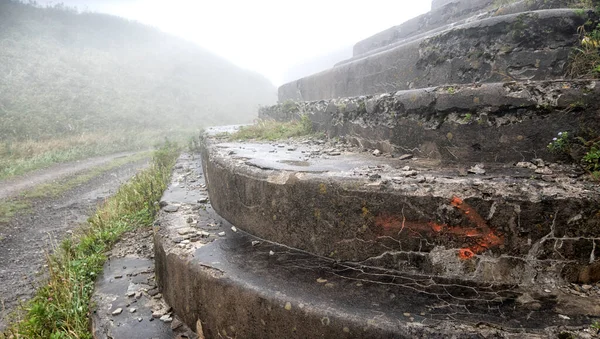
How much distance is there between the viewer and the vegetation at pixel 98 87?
47.2ft

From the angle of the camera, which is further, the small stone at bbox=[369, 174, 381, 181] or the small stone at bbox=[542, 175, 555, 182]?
the small stone at bbox=[369, 174, 381, 181]

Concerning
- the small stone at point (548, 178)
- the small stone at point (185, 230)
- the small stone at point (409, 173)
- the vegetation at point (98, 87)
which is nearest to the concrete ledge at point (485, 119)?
the small stone at point (548, 178)

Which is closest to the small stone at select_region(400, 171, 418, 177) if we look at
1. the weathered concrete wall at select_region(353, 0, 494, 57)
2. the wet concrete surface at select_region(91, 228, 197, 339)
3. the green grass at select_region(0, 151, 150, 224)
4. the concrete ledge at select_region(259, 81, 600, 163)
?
the concrete ledge at select_region(259, 81, 600, 163)

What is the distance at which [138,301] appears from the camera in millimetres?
2578

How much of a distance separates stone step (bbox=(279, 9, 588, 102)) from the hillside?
603 inches

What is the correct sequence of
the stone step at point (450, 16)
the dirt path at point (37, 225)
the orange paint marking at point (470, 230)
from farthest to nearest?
the dirt path at point (37, 225) < the stone step at point (450, 16) < the orange paint marking at point (470, 230)

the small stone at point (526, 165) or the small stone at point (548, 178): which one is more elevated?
the small stone at point (526, 165)

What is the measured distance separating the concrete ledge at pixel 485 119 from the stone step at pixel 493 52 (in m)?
0.64

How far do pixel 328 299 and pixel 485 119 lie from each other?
156cm

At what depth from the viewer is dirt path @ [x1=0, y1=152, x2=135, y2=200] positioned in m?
8.17

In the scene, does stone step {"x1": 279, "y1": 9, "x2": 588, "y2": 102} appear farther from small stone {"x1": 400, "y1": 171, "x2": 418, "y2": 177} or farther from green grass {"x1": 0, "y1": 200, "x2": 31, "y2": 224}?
green grass {"x1": 0, "y1": 200, "x2": 31, "y2": 224}

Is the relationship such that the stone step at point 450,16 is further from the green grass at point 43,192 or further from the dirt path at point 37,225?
the green grass at point 43,192

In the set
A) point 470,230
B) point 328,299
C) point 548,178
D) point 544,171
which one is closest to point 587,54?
point 544,171

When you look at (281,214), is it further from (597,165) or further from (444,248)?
(597,165)
